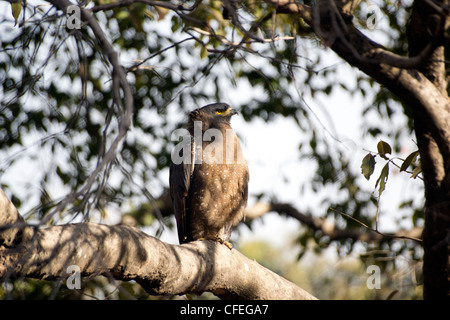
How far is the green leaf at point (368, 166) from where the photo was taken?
9.57 feet

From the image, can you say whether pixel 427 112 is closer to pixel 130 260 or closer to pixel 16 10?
pixel 130 260

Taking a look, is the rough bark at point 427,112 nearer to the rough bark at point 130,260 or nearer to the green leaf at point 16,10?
the rough bark at point 130,260

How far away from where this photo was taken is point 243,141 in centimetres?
561

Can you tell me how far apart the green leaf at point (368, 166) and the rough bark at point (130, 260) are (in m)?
1.01

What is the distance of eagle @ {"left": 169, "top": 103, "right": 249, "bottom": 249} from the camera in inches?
170

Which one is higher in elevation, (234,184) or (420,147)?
(420,147)

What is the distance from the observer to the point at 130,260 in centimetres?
236

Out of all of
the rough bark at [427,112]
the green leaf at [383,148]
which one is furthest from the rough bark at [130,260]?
the green leaf at [383,148]

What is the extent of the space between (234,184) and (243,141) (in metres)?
1.32

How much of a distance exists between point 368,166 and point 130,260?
152 cm
